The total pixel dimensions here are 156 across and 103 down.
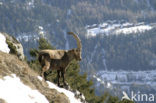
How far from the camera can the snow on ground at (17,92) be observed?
16.8 m

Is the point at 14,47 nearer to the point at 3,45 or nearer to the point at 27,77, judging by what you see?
the point at 3,45

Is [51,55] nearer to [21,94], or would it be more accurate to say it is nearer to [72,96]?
[72,96]

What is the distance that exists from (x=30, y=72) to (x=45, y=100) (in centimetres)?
257

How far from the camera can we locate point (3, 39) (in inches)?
992

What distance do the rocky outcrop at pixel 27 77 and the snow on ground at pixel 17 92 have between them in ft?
1.53

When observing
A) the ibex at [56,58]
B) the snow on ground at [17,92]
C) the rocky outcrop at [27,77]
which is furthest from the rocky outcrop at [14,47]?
the snow on ground at [17,92]

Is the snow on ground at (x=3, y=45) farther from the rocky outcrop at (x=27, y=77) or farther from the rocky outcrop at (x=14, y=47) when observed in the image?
the rocky outcrop at (x=27, y=77)

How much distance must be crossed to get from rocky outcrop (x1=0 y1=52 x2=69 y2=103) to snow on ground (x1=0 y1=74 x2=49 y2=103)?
1.53 feet

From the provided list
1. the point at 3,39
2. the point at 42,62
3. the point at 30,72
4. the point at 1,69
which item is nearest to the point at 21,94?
the point at 1,69

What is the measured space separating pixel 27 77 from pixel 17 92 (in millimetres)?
2792

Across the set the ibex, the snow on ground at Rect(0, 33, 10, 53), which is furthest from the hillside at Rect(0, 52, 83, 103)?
the snow on ground at Rect(0, 33, 10, 53)

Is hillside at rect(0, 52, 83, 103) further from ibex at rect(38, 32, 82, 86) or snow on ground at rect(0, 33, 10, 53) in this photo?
snow on ground at rect(0, 33, 10, 53)

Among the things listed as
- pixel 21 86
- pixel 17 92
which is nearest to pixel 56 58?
pixel 21 86

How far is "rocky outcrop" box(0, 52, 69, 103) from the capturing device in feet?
65.0
